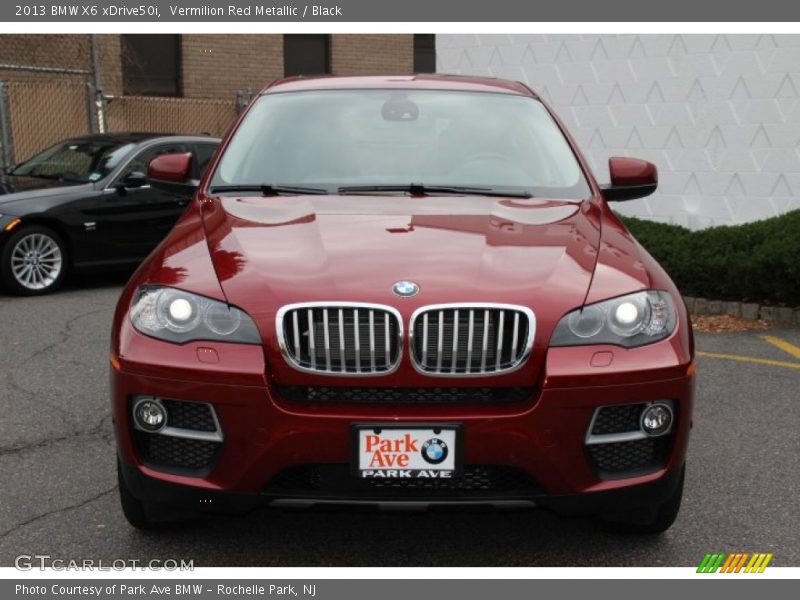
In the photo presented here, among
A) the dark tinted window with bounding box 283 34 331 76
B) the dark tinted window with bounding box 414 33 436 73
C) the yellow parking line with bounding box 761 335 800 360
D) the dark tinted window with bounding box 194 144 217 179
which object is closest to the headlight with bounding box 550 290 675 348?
the yellow parking line with bounding box 761 335 800 360

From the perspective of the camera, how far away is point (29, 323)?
27.0 ft

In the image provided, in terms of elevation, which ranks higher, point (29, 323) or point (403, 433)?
point (403, 433)

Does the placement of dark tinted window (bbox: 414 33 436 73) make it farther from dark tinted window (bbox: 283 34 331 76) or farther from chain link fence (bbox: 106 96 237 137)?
chain link fence (bbox: 106 96 237 137)

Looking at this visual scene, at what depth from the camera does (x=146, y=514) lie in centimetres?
370

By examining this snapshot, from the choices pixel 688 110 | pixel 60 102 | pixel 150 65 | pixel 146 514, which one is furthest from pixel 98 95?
pixel 146 514

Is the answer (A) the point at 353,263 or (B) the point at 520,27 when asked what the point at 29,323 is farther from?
(B) the point at 520,27

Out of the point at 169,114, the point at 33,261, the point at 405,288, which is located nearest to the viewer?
the point at 405,288

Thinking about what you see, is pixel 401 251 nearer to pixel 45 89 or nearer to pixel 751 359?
pixel 751 359

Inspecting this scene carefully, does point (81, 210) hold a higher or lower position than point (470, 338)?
lower

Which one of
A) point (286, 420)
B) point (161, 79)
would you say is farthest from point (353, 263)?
point (161, 79)

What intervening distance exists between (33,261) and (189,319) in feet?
22.6

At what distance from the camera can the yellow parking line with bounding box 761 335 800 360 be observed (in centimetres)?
Answer: 737

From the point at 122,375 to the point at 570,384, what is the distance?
1.40 metres

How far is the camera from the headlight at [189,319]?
10.7ft
